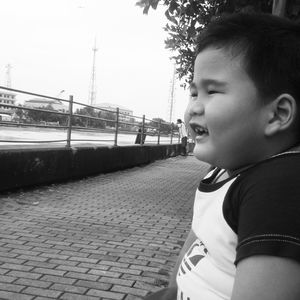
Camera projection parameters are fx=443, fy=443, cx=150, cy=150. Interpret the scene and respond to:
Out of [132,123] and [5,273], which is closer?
[5,273]

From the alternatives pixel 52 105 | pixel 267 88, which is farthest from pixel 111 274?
pixel 52 105

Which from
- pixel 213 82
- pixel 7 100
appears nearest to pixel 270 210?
pixel 213 82

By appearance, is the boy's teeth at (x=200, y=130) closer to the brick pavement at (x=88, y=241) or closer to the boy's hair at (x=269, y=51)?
the boy's hair at (x=269, y=51)

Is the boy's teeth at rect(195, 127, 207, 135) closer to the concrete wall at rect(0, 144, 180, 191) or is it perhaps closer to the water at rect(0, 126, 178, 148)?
the concrete wall at rect(0, 144, 180, 191)

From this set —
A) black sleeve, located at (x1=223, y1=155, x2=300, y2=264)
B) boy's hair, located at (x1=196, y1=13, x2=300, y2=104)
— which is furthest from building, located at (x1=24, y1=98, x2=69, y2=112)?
black sleeve, located at (x1=223, y1=155, x2=300, y2=264)

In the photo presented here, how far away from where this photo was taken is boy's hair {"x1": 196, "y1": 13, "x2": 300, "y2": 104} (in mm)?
896

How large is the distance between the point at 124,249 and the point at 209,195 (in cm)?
317

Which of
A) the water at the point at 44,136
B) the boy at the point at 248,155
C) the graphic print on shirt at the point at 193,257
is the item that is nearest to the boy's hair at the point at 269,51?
the boy at the point at 248,155

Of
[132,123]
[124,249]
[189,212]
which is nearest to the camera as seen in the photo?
[124,249]

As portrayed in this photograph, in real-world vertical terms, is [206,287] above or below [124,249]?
above

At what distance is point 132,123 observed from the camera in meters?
14.6

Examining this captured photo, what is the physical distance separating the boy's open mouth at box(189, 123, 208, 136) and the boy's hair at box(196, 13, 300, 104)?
0.51ft

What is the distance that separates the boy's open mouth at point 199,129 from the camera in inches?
39.3

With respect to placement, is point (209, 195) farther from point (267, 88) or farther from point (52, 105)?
point (52, 105)
